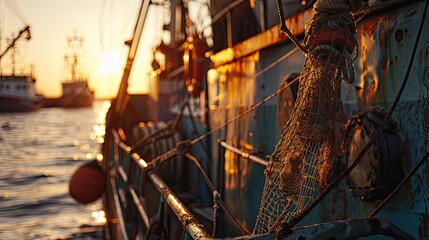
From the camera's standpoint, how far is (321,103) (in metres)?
2.75

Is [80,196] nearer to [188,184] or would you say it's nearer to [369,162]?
[188,184]

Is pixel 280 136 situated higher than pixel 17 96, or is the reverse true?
pixel 17 96

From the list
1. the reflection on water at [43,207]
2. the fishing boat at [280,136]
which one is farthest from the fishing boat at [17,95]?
the fishing boat at [280,136]

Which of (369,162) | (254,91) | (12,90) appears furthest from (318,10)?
(12,90)

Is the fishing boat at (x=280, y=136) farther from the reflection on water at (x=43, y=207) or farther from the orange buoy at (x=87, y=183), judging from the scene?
the reflection on water at (x=43, y=207)

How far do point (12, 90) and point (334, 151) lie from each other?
118 meters

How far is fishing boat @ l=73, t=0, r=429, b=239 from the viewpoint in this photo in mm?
2967

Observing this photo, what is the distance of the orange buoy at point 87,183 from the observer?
13.4 meters

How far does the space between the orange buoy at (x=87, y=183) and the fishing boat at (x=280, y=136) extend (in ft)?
7.60

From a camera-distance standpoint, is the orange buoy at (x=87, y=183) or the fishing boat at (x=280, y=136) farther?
the orange buoy at (x=87, y=183)

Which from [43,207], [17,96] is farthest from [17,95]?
[43,207]

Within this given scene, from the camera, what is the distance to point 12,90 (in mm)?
112562

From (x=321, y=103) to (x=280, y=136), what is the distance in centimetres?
291

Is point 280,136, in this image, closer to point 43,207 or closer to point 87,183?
point 87,183
